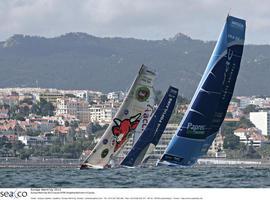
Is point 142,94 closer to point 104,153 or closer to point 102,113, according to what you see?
point 104,153

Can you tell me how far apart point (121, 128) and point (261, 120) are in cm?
13695

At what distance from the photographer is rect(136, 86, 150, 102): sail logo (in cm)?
3619

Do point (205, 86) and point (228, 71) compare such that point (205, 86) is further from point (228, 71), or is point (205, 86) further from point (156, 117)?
point (156, 117)

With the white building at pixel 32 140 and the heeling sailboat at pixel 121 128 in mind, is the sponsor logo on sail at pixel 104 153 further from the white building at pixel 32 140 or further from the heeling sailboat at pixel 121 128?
the white building at pixel 32 140

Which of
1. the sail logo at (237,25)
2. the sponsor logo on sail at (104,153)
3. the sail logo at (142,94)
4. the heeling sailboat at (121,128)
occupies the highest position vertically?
the sail logo at (237,25)

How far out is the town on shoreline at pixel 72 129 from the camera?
347 ft

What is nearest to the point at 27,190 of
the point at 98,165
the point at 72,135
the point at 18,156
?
the point at 98,165

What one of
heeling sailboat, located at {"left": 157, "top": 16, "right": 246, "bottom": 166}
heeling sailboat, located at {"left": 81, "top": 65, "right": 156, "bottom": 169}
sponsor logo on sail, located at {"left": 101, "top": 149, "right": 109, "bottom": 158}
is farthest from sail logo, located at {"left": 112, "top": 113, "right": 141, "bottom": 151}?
heeling sailboat, located at {"left": 157, "top": 16, "right": 246, "bottom": 166}

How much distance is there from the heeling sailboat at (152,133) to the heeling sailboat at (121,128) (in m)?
0.45

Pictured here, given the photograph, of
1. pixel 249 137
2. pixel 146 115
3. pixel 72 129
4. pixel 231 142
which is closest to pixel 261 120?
pixel 72 129

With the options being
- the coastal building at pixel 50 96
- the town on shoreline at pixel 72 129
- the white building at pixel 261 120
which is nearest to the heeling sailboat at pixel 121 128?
the town on shoreline at pixel 72 129

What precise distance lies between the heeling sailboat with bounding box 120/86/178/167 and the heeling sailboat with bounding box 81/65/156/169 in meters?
0.45

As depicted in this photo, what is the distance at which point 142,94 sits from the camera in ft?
119

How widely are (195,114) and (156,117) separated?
545 centimetres
